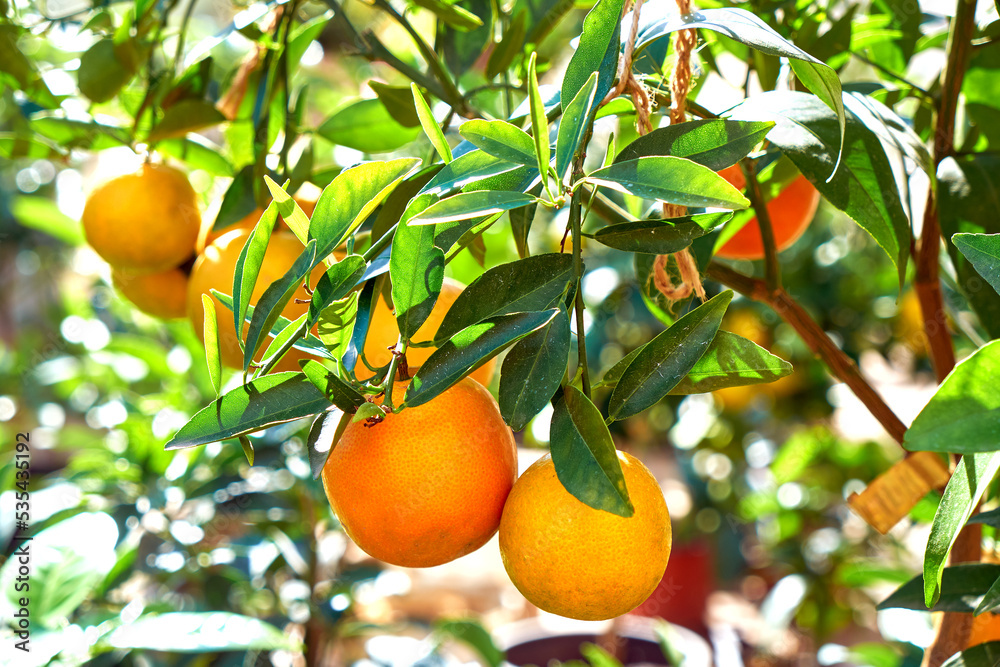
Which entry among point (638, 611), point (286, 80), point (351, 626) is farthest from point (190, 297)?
point (638, 611)

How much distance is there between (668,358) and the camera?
→ 1.10ft

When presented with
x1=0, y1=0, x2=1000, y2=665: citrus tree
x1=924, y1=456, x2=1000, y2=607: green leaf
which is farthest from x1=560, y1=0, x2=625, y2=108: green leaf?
x1=924, y1=456, x2=1000, y2=607: green leaf

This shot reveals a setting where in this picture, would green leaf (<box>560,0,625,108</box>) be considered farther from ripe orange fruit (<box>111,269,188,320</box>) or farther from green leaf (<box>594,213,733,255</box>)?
ripe orange fruit (<box>111,269,188,320</box>)

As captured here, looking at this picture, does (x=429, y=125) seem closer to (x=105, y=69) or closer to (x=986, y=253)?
(x=986, y=253)

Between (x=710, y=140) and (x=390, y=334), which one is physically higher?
(x=710, y=140)

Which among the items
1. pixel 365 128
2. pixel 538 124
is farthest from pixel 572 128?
pixel 365 128

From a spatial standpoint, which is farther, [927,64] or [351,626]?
[351,626]

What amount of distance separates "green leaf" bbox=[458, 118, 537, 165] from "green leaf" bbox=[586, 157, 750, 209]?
0.03 meters

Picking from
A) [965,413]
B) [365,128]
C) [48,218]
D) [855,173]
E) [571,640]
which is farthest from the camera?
[571,640]

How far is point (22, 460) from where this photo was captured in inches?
37.8

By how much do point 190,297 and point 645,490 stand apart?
12.9 inches

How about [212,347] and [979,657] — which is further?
[979,657]

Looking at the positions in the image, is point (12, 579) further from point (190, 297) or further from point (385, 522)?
point (385, 522)

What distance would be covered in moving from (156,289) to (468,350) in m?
0.42
